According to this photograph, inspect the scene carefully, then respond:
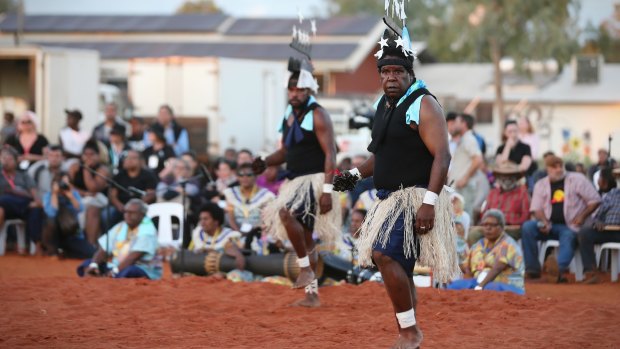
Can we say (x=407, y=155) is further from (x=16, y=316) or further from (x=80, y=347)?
(x=16, y=316)

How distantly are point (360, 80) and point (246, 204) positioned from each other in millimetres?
24475

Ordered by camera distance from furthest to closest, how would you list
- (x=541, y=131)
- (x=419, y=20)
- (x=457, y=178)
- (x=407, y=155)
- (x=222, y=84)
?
1. (x=419, y=20)
2. (x=541, y=131)
3. (x=222, y=84)
4. (x=457, y=178)
5. (x=407, y=155)

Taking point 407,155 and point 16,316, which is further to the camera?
point 16,316

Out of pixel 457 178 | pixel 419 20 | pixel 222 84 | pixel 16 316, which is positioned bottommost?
pixel 16 316

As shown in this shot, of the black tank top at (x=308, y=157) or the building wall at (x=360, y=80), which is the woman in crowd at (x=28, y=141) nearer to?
the black tank top at (x=308, y=157)

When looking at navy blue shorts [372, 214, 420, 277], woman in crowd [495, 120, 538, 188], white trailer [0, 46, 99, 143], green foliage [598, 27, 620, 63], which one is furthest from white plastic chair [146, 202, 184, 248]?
green foliage [598, 27, 620, 63]

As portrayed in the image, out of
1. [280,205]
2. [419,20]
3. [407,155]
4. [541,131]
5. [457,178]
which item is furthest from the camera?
[419,20]

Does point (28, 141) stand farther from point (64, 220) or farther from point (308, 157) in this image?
point (308, 157)

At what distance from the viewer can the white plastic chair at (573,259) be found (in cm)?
1416

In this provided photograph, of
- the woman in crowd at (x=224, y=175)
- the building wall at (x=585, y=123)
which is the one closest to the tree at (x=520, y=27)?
the building wall at (x=585, y=123)

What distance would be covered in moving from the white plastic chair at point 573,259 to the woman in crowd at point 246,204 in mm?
3584

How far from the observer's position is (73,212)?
16.5m

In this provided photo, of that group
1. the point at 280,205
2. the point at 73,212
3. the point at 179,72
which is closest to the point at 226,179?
the point at 73,212

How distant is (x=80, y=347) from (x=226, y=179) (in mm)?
8175
